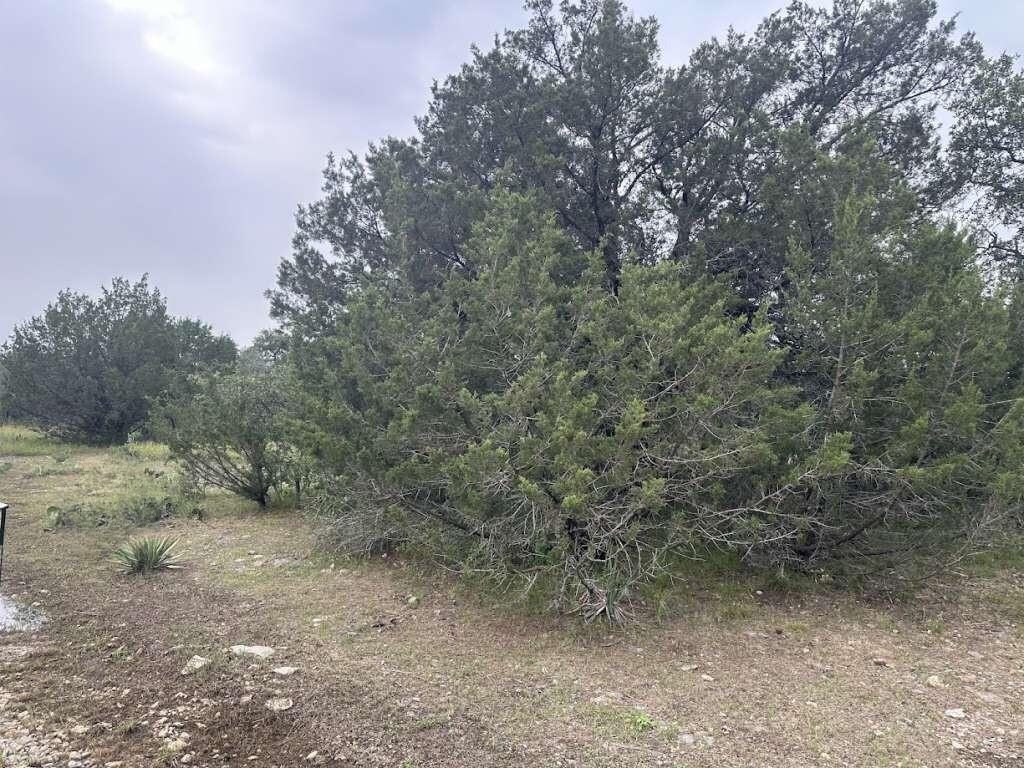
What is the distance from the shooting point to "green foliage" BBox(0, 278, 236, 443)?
1842 cm

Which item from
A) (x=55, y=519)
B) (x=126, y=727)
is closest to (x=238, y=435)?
(x=55, y=519)

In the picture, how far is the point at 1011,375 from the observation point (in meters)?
5.95

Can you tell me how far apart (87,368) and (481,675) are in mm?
20042

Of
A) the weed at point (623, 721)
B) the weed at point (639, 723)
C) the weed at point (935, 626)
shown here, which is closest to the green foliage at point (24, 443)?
the weed at point (623, 721)

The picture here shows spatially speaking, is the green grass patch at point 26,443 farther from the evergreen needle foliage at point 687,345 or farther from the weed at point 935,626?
the weed at point 935,626

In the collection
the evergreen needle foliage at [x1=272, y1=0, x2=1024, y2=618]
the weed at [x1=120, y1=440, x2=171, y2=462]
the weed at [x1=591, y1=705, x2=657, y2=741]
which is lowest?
the weed at [x1=591, y1=705, x2=657, y2=741]

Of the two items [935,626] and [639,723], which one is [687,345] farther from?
[935,626]

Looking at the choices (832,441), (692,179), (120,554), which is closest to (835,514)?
(832,441)

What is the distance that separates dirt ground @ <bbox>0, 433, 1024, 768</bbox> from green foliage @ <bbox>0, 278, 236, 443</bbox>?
1463 centimetres

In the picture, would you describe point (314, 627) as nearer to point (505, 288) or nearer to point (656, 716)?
point (656, 716)

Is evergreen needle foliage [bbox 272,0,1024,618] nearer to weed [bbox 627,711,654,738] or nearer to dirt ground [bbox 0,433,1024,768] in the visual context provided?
dirt ground [bbox 0,433,1024,768]

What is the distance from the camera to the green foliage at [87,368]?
18422 millimetres

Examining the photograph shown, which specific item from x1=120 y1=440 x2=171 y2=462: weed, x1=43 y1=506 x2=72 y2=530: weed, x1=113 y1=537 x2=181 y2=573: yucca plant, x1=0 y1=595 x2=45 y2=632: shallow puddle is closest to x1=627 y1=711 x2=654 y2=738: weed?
x1=0 y1=595 x2=45 y2=632: shallow puddle

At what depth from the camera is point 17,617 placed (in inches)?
185
